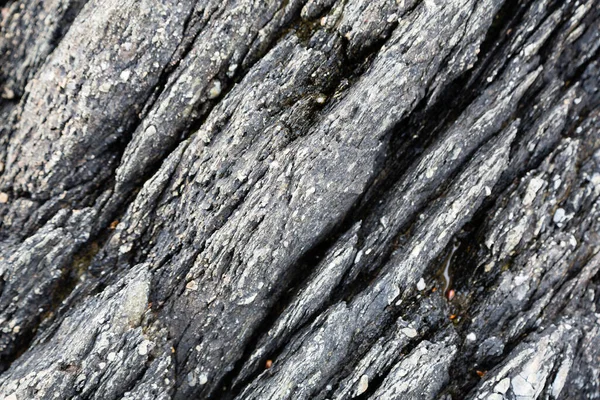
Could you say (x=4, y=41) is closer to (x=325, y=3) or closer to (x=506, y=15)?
(x=325, y=3)

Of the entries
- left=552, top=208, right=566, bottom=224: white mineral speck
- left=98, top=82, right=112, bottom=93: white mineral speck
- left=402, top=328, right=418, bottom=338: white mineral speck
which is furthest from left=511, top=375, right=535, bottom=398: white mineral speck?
left=98, top=82, right=112, bottom=93: white mineral speck

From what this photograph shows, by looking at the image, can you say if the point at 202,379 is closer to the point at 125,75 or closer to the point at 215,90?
the point at 215,90

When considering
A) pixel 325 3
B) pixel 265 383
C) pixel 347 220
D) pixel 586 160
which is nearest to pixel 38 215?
pixel 265 383

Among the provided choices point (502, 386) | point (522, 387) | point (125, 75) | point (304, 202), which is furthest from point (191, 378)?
point (522, 387)

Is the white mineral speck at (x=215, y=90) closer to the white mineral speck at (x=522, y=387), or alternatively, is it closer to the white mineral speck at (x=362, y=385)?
the white mineral speck at (x=362, y=385)

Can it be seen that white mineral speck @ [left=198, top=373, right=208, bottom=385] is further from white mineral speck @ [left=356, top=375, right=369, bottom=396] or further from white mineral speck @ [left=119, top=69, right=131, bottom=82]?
white mineral speck @ [left=119, top=69, right=131, bottom=82]
